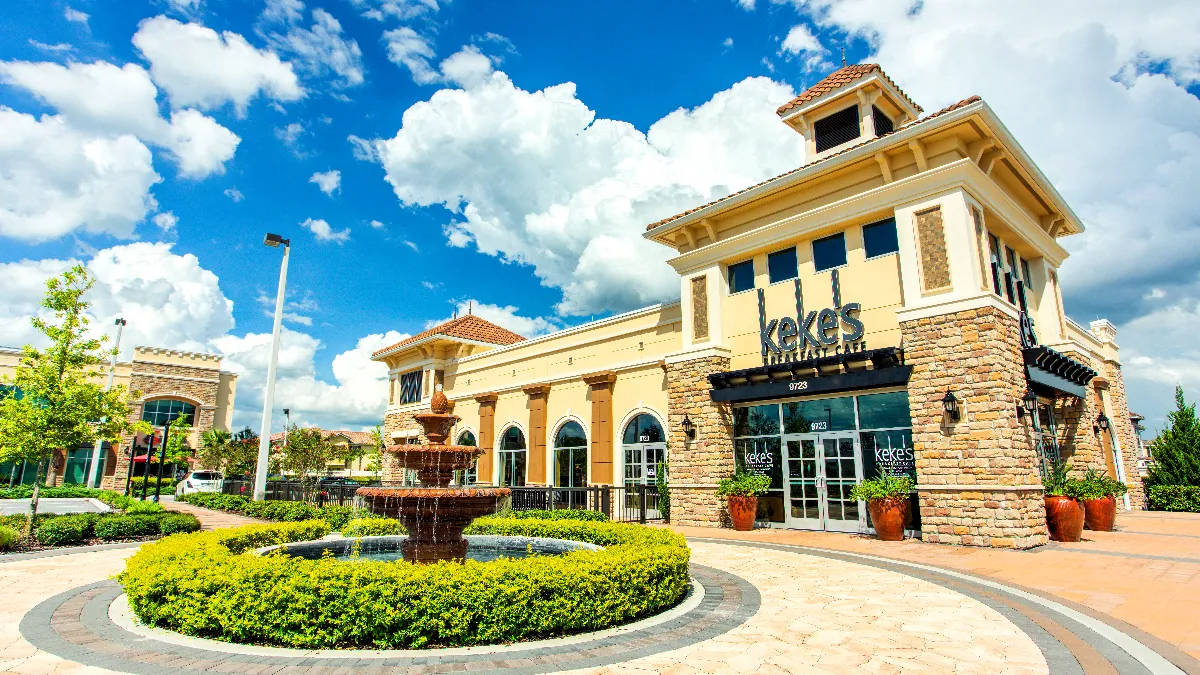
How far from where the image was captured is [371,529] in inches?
489

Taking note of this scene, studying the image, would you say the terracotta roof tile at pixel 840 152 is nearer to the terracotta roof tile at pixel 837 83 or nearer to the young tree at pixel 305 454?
the terracotta roof tile at pixel 837 83

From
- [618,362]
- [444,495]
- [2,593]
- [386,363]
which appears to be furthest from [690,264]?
[386,363]

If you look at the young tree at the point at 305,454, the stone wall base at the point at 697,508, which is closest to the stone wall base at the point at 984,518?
the stone wall base at the point at 697,508

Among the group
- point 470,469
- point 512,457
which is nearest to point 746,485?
point 512,457

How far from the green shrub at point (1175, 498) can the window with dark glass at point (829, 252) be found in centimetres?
1476

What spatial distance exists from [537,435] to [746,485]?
923 centimetres

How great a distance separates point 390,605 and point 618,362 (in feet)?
48.5

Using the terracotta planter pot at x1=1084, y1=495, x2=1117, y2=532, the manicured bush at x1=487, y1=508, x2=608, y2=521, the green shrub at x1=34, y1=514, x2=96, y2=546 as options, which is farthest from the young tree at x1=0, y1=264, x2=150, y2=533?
the terracotta planter pot at x1=1084, y1=495, x2=1117, y2=532

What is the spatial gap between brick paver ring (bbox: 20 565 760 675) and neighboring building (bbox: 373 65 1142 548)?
7839 mm

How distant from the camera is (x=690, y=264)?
16.9 metres

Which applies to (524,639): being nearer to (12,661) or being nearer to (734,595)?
(734,595)

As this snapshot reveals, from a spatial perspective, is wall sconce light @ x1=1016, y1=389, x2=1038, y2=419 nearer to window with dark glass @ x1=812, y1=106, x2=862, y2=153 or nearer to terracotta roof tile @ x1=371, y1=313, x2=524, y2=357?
window with dark glass @ x1=812, y1=106, x2=862, y2=153

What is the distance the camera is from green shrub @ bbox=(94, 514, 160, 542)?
42.1 ft

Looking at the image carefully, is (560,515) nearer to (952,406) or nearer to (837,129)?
(952,406)
